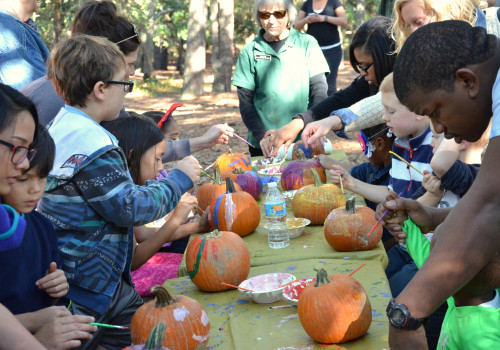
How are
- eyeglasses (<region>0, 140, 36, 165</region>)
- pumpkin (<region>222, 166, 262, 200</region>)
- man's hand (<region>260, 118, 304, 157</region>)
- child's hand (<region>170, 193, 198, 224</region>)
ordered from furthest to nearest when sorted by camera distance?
man's hand (<region>260, 118, 304, 157</region>), pumpkin (<region>222, 166, 262, 200</region>), child's hand (<region>170, 193, 198, 224</region>), eyeglasses (<region>0, 140, 36, 165</region>)

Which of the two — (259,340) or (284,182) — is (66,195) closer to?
(259,340)

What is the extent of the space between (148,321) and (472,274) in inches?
49.8

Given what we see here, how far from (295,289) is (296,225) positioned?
0.90 metres

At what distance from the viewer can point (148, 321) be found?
2.22 metres

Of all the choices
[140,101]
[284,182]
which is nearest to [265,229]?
[284,182]

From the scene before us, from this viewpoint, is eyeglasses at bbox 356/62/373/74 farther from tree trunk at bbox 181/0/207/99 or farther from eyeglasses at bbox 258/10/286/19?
tree trunk at bbox 181/0/207/99

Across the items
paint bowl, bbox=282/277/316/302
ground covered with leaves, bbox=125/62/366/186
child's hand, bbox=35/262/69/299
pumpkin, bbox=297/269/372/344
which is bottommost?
ground covered with leaves, bbox=125/62/366/186

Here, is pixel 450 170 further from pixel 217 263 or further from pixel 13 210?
pixel 13 210

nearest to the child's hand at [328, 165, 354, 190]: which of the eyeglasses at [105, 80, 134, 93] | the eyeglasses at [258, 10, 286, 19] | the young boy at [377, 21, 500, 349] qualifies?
the eyeglasses at [105, 80, 134, 93]

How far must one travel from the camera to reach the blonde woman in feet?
11.3

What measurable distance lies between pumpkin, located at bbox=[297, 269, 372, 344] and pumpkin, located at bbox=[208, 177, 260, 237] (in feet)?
4.06

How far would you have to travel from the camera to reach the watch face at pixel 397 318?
5.60 ft

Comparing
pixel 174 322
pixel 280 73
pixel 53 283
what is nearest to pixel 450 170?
pixel 174 322

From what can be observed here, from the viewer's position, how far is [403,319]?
1.70 m
